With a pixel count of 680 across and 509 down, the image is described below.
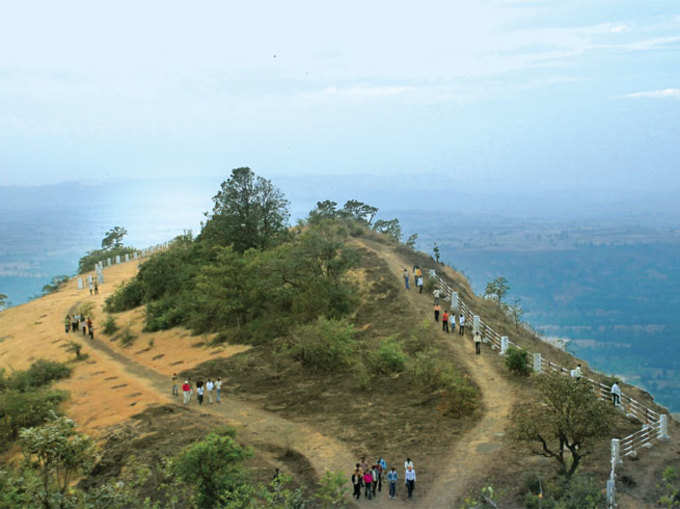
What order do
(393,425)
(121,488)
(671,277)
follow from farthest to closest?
(671,277)
(393,425)
(121,488)

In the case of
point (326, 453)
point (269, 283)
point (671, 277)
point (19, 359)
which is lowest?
point (671, 277)

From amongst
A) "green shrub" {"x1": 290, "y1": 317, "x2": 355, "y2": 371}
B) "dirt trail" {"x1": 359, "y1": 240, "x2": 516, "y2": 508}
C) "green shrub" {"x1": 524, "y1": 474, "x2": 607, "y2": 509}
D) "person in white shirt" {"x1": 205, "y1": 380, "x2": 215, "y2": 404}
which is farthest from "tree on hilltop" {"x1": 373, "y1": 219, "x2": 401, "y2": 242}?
"green shrub" {"x1": 524, "y1": 474, "x2": 607, "y2": 509}

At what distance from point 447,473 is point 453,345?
10.2 meters

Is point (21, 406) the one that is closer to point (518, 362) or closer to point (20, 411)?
point (20, 411)

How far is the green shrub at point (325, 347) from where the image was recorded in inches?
1006

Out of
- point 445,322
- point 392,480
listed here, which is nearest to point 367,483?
point 392,480

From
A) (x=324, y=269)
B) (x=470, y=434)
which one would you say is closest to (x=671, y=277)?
(x=324, y=269)

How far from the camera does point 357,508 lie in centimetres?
1499

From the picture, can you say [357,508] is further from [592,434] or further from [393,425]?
[592,434]

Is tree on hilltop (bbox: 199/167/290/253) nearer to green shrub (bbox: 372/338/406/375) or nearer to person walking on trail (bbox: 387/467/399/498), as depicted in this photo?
green shrub (bbox: 372/338/406/375)

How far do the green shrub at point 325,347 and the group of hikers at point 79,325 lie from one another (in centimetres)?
1668

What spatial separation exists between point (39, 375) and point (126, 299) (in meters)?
14.7

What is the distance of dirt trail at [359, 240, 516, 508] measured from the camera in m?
15.4

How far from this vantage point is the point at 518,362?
22.8m
